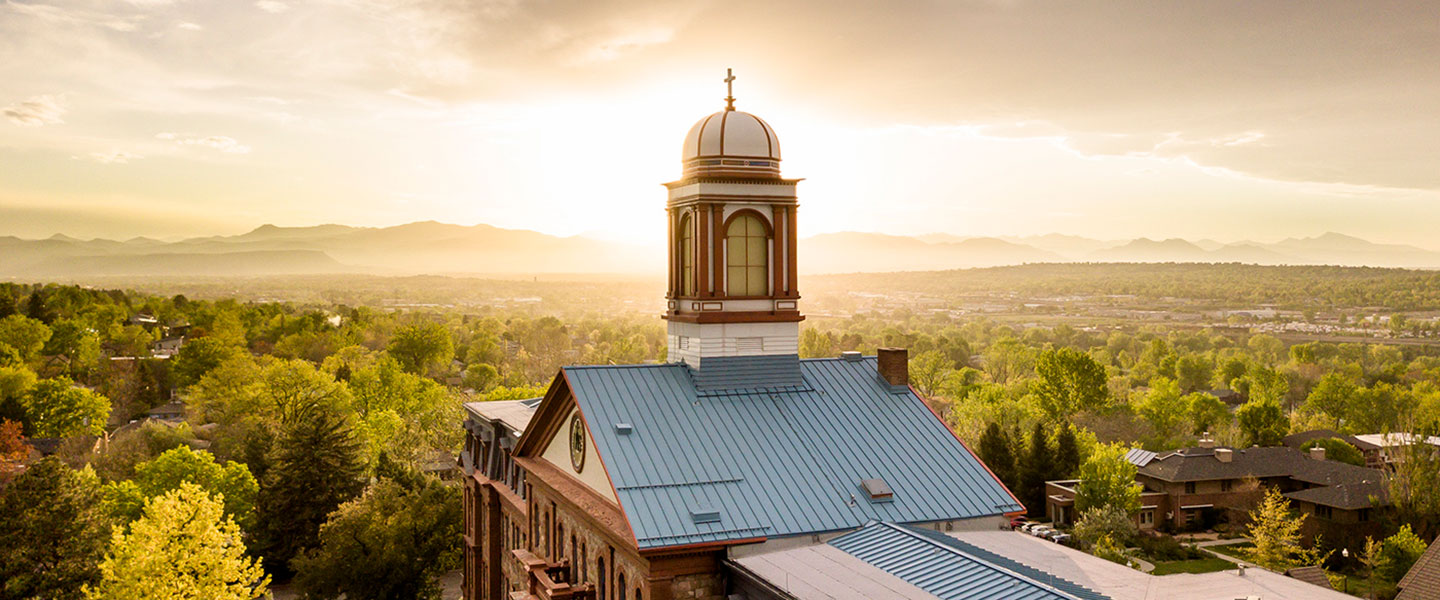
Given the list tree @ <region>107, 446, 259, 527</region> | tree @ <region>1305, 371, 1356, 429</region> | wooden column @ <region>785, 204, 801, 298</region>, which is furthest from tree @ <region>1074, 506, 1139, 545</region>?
tree @ <region>1305, 371, 1356, 429</region>

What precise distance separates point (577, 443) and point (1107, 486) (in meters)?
44.4

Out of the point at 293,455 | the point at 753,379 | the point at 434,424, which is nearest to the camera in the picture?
the point at 753,379

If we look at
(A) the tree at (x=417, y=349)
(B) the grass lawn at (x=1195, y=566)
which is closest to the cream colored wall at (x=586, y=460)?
(B) the grass lawn at (x=1195, y=566)

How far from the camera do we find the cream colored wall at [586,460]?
20531 millimetres

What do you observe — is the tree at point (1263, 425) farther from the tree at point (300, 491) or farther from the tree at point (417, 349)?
the tree at point (417, 349)

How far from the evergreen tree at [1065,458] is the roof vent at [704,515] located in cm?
5354

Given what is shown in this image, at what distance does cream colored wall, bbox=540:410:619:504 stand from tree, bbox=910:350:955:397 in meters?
90.7

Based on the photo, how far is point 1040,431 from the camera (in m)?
66.2

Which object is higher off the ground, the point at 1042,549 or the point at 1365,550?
the point at 1042,549

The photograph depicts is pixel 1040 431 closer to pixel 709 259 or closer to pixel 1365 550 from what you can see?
pixel 1365 550

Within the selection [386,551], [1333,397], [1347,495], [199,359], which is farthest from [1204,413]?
[199,359]

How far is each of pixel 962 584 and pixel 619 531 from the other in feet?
23.4

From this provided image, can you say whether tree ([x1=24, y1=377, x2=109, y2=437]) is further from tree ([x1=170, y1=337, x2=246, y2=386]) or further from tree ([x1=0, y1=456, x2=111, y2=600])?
tree ([x1=0, y1=456, x2=111, y2=600])

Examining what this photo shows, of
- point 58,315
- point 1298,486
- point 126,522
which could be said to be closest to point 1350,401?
point 1298,486
